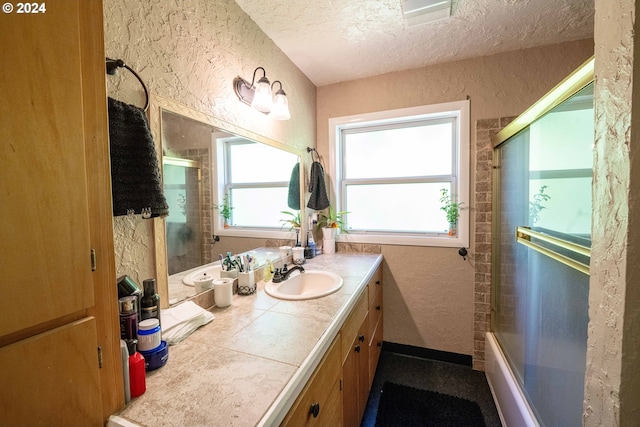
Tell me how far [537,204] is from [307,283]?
1.31 metres

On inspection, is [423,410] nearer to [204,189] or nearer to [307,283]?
[307,283]

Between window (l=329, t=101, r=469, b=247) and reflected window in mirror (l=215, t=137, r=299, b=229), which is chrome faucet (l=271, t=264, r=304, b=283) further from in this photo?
window (l=329, t=101, r=469, b=247)

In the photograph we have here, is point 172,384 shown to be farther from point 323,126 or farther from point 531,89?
point 531,89

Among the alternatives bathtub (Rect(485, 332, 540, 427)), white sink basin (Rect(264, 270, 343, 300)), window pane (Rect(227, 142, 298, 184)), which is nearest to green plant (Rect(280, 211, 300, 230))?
window pane (Rect(227, 142, 298, 184))

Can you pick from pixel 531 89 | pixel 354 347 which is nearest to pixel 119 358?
pixel 354 347

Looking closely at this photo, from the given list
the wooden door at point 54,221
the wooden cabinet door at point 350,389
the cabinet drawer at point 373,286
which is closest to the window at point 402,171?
the cabinet drawer at point 373,286

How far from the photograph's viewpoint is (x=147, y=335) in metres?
0.71

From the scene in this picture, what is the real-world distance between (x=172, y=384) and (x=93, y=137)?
0.62m

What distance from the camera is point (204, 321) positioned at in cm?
96

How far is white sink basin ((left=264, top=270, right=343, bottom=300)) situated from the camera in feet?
4.66

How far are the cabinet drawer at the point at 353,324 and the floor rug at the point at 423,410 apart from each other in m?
0.62

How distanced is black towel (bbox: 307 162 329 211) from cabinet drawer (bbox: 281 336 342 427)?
4.19ft

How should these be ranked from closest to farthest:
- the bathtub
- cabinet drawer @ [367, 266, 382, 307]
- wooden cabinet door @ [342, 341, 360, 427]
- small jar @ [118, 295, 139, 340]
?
1. small jar @ [118, 295, 139, 340]
2. wooden cabinet door @ [342, 341, 360, 427]
3. the bathtub
4. cabinet drawer @ [367, 266, 382, 307]

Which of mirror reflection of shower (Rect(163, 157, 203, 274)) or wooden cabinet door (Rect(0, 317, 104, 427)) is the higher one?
mirror reflection of shower (Rect(163, 157, 203, 274))
